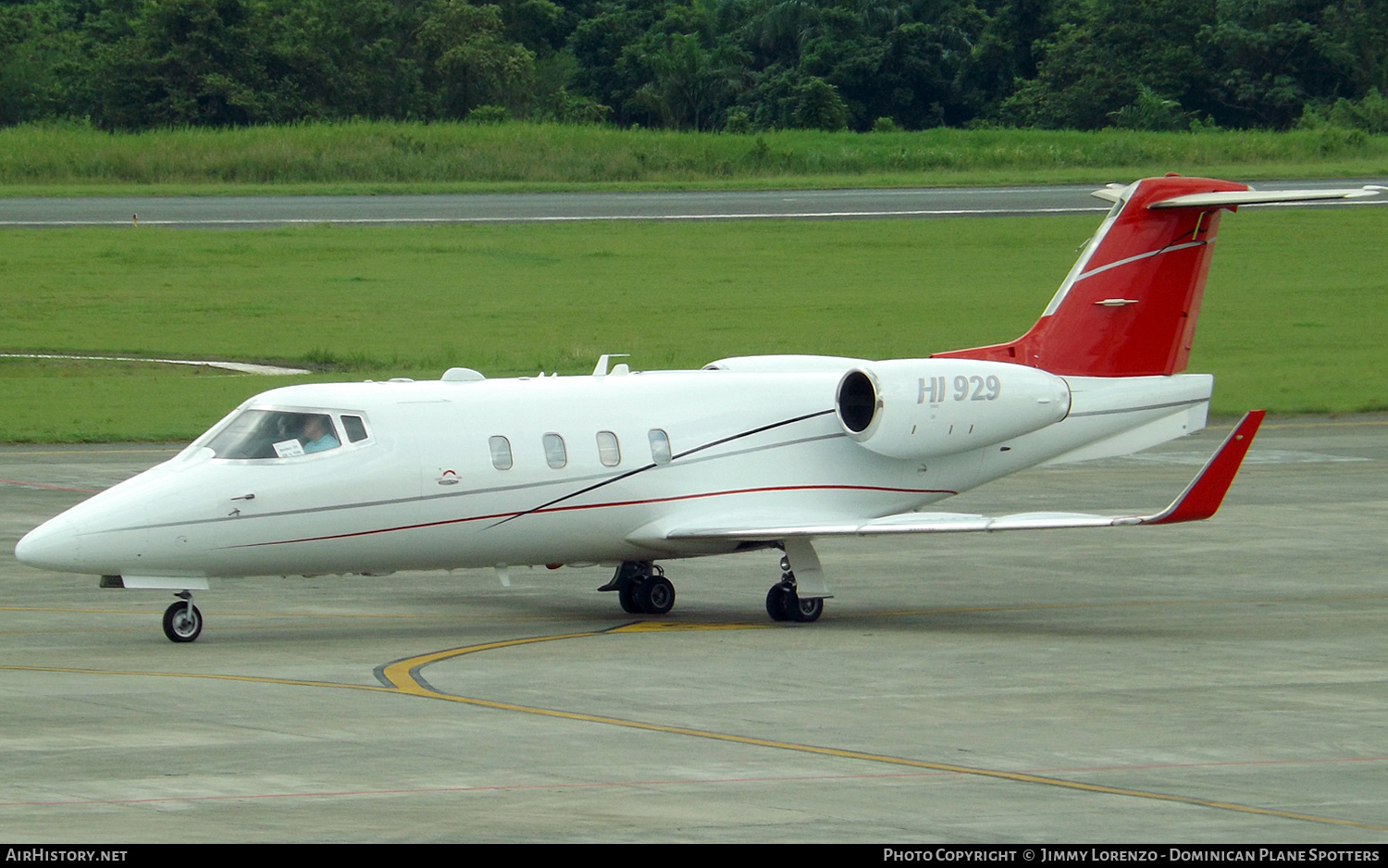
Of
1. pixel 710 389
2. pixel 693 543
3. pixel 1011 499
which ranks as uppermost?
pixel 710 389

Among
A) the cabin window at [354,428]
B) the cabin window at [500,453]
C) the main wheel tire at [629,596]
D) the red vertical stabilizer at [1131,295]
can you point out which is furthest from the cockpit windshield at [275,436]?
the red vertical stabilizer at [1131,295]

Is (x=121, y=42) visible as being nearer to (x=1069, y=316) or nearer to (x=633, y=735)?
(x=1069, y=316)

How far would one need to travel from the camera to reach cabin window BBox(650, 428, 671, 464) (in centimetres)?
2148

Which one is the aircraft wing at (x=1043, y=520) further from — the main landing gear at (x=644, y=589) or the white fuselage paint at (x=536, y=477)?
the main landing gear at (x=644, y=589)

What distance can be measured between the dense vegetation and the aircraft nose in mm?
64149

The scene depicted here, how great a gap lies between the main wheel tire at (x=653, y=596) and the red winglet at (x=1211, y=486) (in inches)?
231

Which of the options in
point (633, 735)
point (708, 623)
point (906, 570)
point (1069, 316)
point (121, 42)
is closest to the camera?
point (633, 735)

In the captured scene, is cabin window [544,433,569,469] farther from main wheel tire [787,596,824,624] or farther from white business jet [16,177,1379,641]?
main wheel tire [787,596,824,624]

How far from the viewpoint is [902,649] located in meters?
19.3

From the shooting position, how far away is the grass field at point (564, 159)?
74.1 metres

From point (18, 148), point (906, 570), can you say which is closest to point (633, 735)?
point (906, 570)

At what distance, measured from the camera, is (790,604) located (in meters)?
21.4

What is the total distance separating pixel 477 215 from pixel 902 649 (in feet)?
160

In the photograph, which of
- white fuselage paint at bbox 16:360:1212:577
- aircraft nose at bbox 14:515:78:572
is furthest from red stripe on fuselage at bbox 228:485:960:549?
aircraft nose at bbox 14:515:78:572
